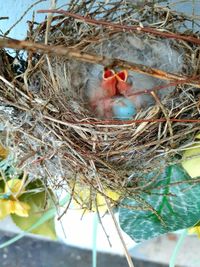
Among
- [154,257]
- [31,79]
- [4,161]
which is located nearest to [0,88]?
[31,79]

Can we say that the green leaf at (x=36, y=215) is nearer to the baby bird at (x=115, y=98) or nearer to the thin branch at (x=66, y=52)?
the baby bird at (x=115, y=98)

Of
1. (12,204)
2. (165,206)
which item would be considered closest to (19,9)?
(12,204)

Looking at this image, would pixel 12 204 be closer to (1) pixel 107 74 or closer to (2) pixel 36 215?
(2) pixel 36 215

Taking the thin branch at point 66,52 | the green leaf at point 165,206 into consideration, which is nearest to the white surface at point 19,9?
the green leaf at point 165,206

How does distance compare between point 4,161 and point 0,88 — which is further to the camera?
point 4,161

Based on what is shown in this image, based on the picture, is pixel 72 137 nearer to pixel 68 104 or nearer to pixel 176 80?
pixel 68 104

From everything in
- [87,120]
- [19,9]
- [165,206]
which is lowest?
[165,206]
